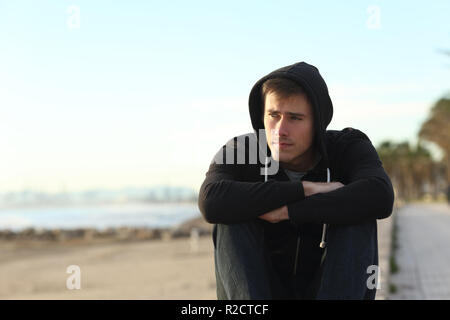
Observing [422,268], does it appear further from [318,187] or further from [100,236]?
[100,236]

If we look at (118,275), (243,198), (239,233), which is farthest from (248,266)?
(118,275)

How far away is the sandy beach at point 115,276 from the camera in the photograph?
7.50 meters

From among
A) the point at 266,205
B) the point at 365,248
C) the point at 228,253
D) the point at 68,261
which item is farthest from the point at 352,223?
the point at 68,261

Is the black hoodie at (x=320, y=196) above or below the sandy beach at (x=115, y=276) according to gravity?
above

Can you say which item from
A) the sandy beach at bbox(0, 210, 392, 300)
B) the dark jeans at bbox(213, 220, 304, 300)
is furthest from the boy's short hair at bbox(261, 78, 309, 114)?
the sandy beach at bbox(0, 210, 392, 300)

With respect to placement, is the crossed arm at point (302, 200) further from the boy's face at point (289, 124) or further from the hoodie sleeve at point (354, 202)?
the boy's face at point (289, 124)

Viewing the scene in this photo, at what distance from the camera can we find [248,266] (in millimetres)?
2408

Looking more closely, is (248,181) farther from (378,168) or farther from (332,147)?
(378,168)

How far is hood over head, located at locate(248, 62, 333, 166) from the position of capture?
2.53 metres

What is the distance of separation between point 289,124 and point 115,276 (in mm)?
9487

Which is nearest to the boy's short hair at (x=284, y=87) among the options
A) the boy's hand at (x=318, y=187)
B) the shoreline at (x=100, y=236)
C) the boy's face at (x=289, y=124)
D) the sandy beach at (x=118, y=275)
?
the boy's face at (x=289, y=124)

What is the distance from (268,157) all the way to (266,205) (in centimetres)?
35

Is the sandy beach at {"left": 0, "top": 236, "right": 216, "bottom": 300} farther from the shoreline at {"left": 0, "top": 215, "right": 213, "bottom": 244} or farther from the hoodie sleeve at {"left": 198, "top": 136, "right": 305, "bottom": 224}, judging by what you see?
the shoreline at {"left": 0, "top": 215, "right": 213, "bottom": 244}

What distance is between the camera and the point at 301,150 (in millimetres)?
2650
